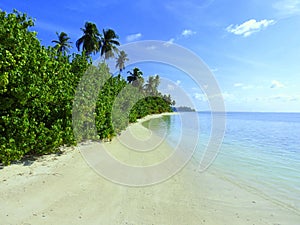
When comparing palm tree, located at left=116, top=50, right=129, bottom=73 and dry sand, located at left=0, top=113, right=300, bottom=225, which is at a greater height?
palm tree, located at left=116, top=50, right=129, bottom=73

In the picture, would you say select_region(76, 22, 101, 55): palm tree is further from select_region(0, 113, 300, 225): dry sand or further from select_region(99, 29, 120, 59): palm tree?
select_region(0, 113, 300, 225): dry sand

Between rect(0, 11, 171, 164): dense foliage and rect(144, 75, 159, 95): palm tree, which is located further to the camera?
rect(144, 75, 159, 95): palm tree

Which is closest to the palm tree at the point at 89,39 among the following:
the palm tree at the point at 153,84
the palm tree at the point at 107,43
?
the palm tree at the point at 107,43

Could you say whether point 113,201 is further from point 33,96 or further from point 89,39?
point 89,39

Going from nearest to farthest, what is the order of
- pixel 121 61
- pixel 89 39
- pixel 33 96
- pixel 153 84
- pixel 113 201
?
1. pixel 113 201
2. pixel 33 96
3. pixel 89 39
4. pixel 121 61
5. pixel 153 84

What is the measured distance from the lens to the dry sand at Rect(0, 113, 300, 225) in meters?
4.30

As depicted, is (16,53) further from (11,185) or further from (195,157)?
(195,157)

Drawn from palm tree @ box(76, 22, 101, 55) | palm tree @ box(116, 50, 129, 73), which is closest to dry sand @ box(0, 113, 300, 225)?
palm tree @ box(76, 22, 101, 55)

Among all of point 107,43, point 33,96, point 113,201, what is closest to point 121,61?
point 107,43

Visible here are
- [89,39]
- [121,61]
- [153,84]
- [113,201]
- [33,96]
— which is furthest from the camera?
[153,84]

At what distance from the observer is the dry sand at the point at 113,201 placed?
430 centimetres

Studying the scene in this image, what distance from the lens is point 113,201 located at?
5.07 metres

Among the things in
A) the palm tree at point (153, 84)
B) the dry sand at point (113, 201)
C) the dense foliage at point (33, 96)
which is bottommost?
the dry sand at point (113, 201)

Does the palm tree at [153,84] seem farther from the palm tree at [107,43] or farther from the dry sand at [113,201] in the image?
the dry sand at [113,201]
